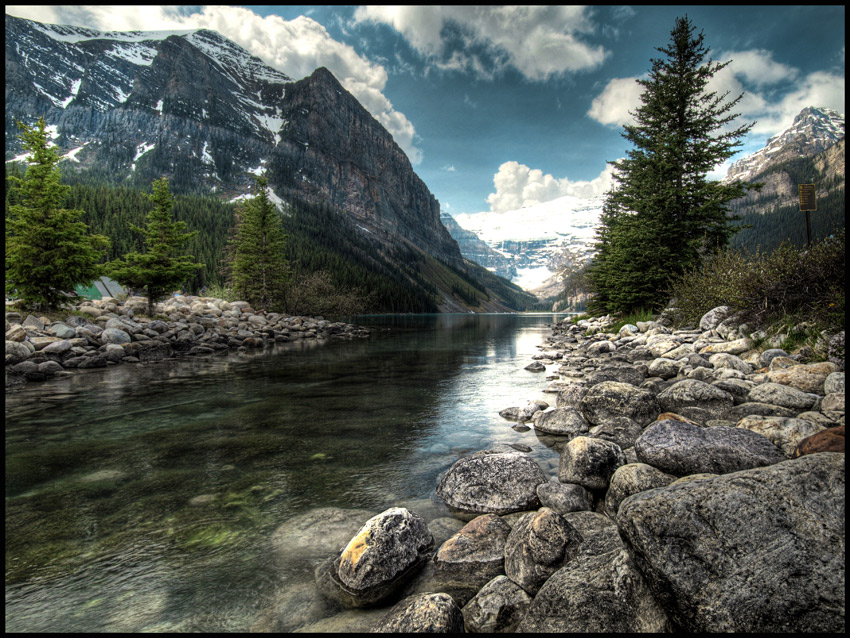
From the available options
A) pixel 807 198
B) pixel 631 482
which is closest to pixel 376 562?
pixel 631 482

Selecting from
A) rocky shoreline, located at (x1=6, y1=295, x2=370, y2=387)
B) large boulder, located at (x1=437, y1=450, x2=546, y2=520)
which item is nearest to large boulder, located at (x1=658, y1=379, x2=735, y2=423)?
large boulder, located at (x1=437, y1=450, x2=546, y2=520)

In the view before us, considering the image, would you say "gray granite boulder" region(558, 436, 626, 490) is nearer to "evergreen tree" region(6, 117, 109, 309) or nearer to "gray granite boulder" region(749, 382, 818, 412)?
"gray granite boulder" region(749, 382, 818, 412)

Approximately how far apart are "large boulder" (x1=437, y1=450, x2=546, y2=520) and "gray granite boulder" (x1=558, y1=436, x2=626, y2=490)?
1.50 ft

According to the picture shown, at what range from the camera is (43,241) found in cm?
1995

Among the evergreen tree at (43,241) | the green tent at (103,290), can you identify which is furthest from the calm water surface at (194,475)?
the green tent at (103,290)

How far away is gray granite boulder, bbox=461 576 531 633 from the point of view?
11.7 feet

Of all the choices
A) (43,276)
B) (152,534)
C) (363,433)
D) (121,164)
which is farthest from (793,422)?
(121,164)

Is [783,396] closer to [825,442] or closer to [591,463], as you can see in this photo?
[825,442]

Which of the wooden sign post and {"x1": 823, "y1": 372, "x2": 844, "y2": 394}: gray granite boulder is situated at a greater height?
the wooden sign post

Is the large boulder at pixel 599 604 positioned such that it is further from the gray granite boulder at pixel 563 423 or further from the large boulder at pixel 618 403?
the large boulder at pixel 618 403

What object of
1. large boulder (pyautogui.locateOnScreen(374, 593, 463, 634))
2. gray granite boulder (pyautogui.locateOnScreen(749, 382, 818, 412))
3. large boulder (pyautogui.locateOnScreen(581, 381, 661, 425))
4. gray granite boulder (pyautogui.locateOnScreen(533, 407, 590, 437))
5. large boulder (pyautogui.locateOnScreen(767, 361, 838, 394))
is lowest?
large boulder (pyautogui.locateOnScreen(374, 593, 463, 634))

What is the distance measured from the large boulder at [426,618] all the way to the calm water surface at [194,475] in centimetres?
135

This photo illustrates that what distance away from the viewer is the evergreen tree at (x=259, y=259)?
39156mm

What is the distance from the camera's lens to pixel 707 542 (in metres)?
3.10
